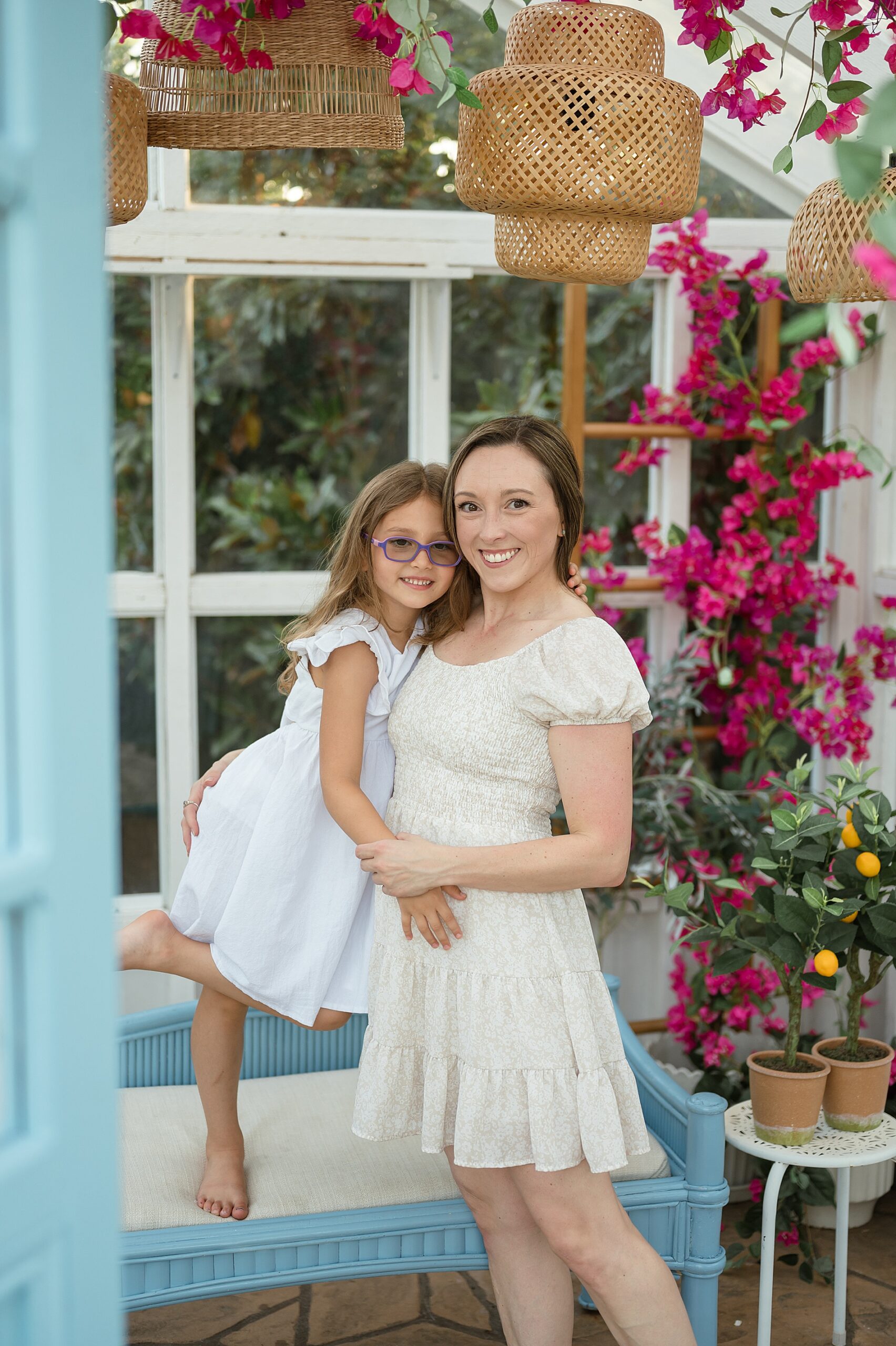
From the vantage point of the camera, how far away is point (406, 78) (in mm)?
1627

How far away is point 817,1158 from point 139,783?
6.09 ft

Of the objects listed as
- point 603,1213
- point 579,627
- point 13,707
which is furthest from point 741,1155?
point 13,707

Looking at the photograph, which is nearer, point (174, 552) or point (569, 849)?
point (569, 849)

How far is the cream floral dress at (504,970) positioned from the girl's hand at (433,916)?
0.03 metres

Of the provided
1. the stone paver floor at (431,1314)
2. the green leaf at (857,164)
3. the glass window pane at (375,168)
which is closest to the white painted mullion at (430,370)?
the glass window pane at (375,168)

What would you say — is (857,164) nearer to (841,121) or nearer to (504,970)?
(841,121)

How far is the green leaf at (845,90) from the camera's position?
172 cm

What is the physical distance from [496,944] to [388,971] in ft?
0.67

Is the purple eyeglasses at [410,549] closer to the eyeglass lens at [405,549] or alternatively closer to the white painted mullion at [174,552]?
the eyeglass lens at [405,549]

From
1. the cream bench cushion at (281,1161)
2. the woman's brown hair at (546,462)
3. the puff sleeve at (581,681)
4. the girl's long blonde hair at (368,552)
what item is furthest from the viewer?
the cream bench cushion at (281,1161)

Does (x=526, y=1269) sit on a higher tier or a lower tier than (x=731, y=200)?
lower

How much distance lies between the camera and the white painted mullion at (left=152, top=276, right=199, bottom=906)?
3.13 m

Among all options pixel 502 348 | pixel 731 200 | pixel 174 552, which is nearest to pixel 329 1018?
pixel 174 552

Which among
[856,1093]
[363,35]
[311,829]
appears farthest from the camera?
[856,1093]
